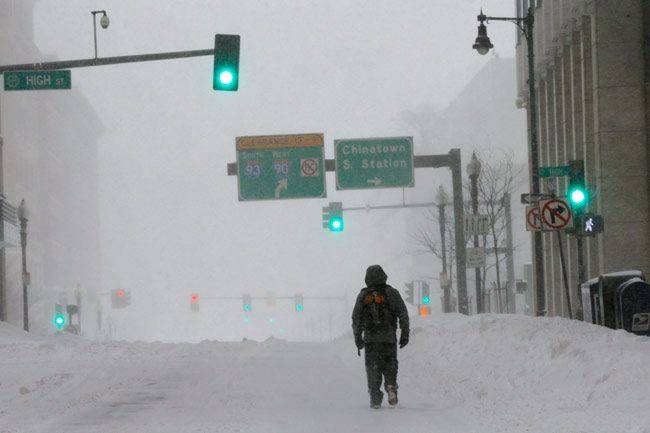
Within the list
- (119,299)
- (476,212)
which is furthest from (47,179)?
(476,212)

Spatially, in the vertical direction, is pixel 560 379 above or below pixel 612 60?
below

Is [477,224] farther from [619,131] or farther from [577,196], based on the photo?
[577,196]

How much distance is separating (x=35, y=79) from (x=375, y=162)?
1662cm

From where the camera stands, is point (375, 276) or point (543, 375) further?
point (543, 375)

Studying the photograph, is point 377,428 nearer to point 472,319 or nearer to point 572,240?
point 472,319

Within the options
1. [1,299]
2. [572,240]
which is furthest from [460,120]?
[572,240]

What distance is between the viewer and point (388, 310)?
13.7 metres

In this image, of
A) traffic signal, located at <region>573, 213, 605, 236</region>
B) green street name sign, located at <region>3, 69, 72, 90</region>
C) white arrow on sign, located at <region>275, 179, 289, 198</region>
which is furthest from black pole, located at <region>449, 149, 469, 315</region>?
green street name sign, located at <region>3, 69, 72, 90</region>

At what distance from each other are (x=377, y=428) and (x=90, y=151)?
16568cm

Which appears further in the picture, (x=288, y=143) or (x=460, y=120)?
(x=460, y=120)

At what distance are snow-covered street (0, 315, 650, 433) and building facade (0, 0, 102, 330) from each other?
71127 mm

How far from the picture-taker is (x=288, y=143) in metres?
36.8

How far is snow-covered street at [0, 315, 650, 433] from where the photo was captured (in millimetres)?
11367

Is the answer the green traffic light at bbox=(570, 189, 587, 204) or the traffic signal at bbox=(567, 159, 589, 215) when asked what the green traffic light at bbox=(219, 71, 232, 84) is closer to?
the traffic signal at bbox=(567, 159, 589, 215)
